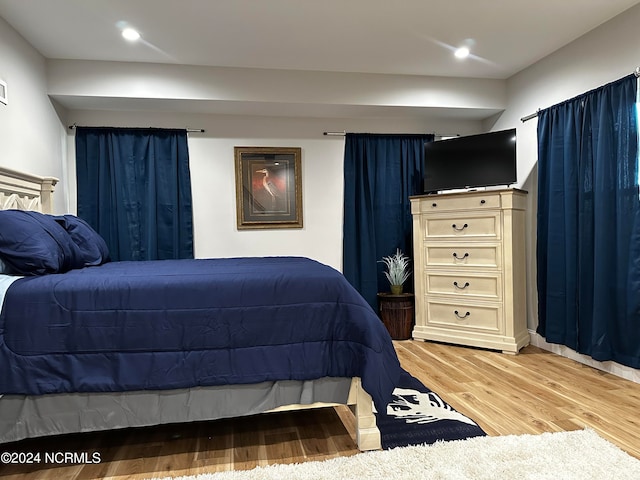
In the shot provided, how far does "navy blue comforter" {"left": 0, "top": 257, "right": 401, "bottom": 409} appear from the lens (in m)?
1.82

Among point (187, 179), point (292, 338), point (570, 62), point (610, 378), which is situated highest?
point (570, 62)

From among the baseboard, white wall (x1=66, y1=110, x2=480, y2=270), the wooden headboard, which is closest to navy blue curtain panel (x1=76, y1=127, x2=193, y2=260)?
white wall (x1=66, y1=110, x2=480, y2=270)

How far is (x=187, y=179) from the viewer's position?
412 centimetres

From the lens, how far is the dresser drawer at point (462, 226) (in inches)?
145

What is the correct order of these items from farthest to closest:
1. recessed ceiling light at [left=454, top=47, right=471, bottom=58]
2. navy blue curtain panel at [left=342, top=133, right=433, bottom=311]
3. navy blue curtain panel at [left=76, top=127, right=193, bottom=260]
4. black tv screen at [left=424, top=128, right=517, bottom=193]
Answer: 1. navy blue curtain panel at [left=342, top=133, right=433, bottom=311]
2. navy blue curtain panel at [left=76, top=127, right=193, bottom=260]
3. black tv screen at [left=424, top=128, right=517, bottom=193]
4. recessed ceiling light at [left=454, top=47, right=471, bottom=58]

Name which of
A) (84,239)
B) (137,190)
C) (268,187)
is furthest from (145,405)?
(268,187)

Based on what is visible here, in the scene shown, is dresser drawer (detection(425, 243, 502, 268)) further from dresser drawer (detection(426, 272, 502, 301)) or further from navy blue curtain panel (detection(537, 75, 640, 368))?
navy blue curtain panel (detection(537, 75, 640, 368))

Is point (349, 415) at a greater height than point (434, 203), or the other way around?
point (434, 203)

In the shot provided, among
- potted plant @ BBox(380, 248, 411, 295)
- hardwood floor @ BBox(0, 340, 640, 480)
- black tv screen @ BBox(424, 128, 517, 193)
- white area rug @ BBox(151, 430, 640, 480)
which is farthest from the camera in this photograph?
potted plant @ BBox(380, 248, 411, 295)

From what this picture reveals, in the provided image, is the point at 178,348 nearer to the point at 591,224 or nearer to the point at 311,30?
the point at 311,30

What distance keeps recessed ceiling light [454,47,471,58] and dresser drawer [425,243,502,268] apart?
1599 mm

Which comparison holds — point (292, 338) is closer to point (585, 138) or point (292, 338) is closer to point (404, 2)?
point (404, 2)

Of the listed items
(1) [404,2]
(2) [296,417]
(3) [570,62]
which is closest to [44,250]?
(2) [296,417]

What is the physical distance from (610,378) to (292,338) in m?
2.37
